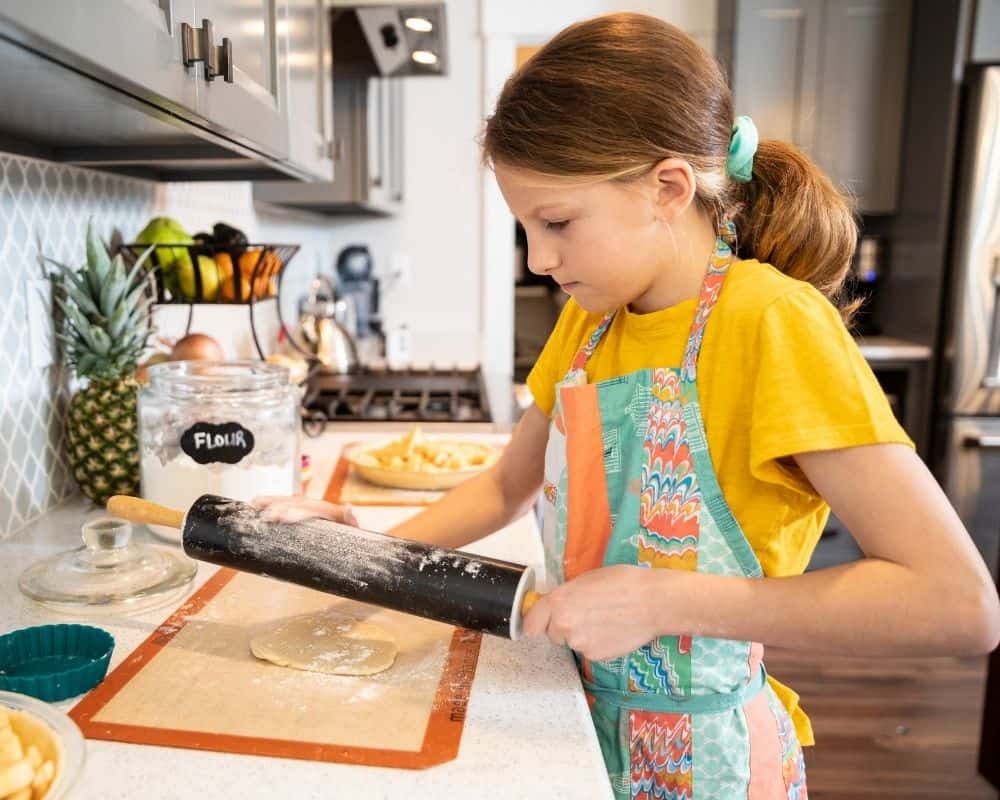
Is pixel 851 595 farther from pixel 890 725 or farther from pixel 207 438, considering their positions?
pixel 890 725

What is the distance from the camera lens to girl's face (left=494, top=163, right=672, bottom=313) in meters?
0.79

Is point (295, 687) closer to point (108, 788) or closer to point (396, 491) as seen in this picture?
point (108, 788)

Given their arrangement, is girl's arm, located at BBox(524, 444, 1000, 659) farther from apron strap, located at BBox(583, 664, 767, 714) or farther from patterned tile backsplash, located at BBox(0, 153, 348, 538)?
patterned tile backsplash, located at BBox(0, 153, 348, 538)

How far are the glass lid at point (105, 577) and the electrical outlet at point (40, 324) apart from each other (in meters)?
0.40

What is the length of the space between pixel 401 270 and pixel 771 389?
3.17 m

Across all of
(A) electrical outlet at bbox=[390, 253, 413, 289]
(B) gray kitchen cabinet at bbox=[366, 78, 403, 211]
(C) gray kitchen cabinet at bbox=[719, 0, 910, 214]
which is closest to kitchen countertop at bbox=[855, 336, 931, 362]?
(C) gray kitchen cabinet at bbox=[719, 0, 910, 214]

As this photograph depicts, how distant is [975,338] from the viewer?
2898 millimetres

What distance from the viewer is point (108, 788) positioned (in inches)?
24.1

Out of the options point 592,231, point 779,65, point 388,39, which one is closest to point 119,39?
point 592,231

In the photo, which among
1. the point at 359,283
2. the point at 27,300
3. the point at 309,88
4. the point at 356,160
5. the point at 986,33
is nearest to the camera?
the point at 27,300

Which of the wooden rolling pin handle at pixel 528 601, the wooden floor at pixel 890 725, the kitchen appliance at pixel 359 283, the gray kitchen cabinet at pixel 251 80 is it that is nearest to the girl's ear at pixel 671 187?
the wooden rolling pin handle at pixel 528 601

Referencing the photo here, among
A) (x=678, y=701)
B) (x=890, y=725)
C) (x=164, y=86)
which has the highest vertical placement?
(x=164, y=86)

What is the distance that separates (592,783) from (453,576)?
204 mm

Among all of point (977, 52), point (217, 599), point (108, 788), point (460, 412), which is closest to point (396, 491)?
point (217, 599)
